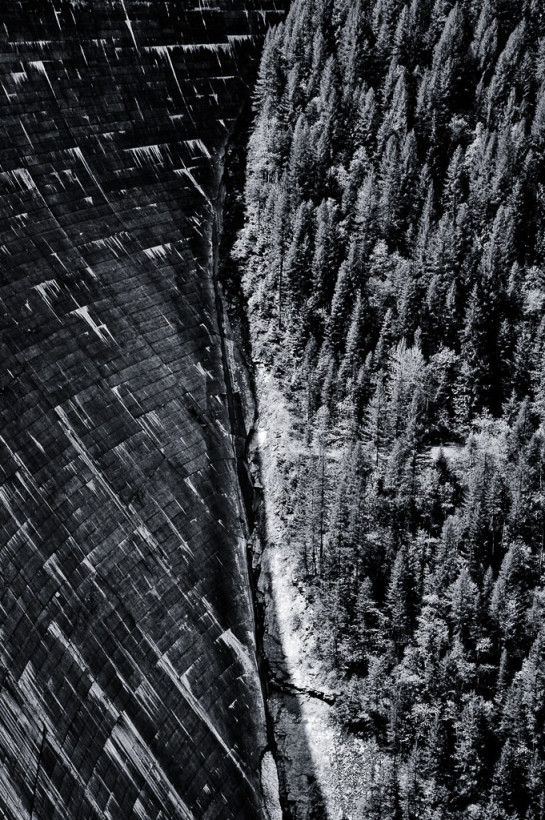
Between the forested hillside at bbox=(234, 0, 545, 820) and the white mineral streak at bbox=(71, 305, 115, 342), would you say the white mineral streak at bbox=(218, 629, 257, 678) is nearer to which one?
the forested hillside at bbox=(234, 0, 545, 820)

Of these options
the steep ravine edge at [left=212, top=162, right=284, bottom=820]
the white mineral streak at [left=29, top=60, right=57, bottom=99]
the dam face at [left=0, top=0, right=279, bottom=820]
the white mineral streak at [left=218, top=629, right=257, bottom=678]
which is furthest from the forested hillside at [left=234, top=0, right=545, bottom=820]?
the white mineral streak at [left=29, top=60, right=57, bottom=99]

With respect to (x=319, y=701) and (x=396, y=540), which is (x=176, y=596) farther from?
(x=396, y=540)

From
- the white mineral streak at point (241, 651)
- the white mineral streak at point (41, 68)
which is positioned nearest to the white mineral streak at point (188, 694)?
the white mineral streak at point (241, 651)

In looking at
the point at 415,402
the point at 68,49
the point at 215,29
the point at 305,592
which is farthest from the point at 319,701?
the point at 215,29

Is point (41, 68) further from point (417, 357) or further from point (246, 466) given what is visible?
point (417, 357)

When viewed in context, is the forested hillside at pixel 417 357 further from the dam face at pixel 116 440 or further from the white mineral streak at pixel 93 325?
the white mineral streak at pixel 93 325

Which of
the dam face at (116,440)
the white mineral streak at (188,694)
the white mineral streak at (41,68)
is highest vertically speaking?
the white mineral streak at (41,68)
